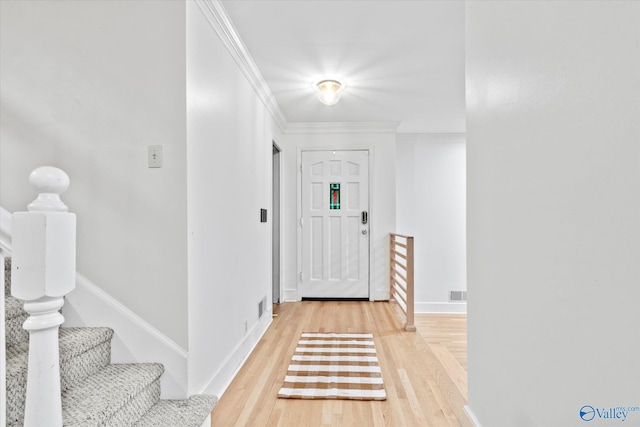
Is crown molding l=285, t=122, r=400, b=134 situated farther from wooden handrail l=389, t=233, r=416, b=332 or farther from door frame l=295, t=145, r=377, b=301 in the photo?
wooden handrail l=389, t=233, r=416, b=332

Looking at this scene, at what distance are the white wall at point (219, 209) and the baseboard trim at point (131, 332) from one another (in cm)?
7

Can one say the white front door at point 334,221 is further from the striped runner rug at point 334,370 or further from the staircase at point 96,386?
the staircase at point 96,386

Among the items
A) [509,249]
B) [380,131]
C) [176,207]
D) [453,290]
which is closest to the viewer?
[509,249]

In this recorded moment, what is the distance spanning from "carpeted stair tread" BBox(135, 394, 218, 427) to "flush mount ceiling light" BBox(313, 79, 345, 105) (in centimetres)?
259

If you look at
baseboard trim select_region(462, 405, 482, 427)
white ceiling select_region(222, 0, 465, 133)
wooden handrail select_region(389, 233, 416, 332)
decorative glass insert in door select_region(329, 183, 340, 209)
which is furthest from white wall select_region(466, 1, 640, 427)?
decorative glass insert in door select_region(329, 183, 340, 209)

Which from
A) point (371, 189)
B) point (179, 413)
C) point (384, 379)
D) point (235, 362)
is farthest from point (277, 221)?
point (179, 413)

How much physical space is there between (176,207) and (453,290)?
4.40 metres

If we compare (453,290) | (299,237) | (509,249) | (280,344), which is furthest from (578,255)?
(453,290)

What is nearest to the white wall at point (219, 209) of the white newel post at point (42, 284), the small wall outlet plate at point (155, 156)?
the small wall outlet plate at point (155, 156)

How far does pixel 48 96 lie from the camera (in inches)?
69.8

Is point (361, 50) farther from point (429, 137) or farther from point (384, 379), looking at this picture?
point (429, 137)

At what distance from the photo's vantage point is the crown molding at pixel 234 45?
2.02 meters

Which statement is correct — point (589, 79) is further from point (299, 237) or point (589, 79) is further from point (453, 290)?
point (453, 290)

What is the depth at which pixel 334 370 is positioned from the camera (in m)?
2.50
